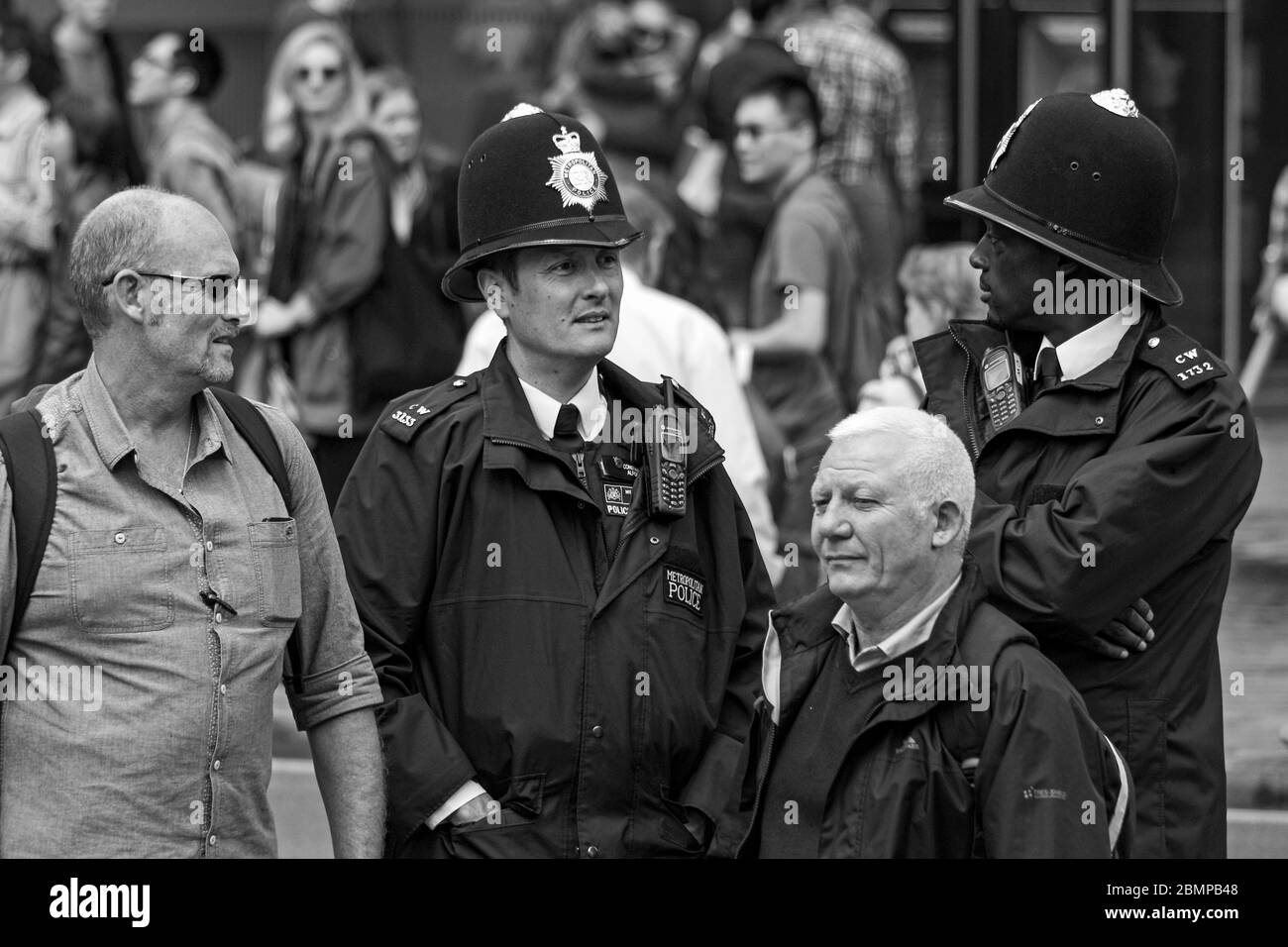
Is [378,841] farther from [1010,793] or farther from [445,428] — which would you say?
[1010,793]

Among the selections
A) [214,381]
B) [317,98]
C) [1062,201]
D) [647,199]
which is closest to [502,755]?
[214,381]

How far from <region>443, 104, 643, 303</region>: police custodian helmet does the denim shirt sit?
67 cm

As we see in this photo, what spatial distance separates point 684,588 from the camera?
397 cm

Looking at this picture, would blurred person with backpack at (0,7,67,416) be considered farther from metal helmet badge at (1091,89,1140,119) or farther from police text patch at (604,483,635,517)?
metal helmet badge at (1091,89,1140,119)

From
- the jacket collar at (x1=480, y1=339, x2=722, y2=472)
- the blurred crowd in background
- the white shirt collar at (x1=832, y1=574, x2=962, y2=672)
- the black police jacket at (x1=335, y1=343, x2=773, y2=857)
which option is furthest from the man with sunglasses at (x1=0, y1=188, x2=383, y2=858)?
the blurred crowd in background

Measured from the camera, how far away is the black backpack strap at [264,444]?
3.74m

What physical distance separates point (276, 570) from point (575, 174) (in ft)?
3.16

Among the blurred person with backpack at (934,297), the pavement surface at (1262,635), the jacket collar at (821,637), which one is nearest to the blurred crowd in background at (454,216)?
the blurred person with backpack at (934,297)

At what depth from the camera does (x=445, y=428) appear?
13.0 ft

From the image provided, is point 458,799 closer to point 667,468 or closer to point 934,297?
point 667,468

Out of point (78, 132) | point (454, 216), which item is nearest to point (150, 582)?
point (454, 216)

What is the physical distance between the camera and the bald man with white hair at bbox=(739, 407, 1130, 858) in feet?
10.9

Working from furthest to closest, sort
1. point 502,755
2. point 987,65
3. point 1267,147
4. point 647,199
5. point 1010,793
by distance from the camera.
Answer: point 987,65
point 1267,147
point 647,199
point 502,755
point 1010,793

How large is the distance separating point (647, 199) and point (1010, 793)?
3.85 meters
